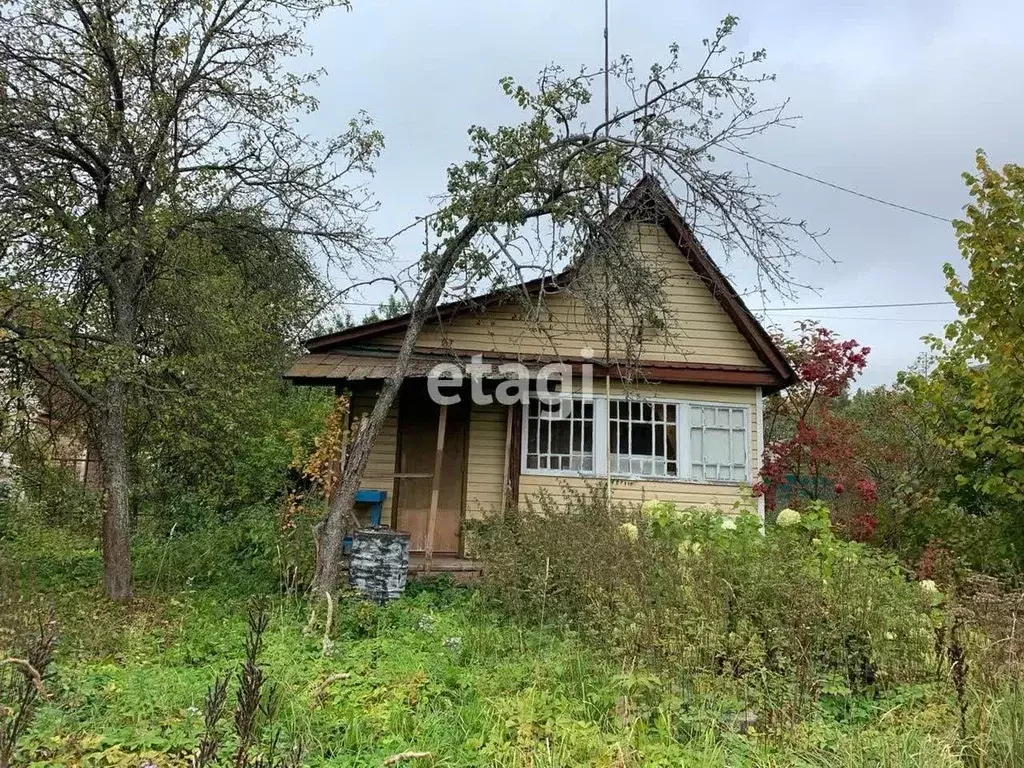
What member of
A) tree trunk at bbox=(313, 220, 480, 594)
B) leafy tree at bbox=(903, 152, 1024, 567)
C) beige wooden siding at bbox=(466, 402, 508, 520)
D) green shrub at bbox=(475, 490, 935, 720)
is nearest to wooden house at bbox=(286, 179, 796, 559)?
beige wooden siding at bbox=(466, 402, 508, 520)

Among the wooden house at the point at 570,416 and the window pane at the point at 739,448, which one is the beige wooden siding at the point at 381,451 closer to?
the wooden house at the point at 570,416

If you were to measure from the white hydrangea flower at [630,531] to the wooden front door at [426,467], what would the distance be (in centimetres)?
332

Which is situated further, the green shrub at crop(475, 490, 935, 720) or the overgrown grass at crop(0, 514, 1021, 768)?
the green shrub at crop(475, 490, 935, 720)

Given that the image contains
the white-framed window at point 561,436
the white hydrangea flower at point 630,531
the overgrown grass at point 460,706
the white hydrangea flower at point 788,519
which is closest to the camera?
the overgrown grass at point 460,706

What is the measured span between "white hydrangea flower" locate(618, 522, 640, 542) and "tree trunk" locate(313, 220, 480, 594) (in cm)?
273

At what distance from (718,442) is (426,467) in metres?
4.34

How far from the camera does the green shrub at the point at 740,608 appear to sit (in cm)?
409

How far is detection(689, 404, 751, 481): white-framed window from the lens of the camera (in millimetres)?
10289

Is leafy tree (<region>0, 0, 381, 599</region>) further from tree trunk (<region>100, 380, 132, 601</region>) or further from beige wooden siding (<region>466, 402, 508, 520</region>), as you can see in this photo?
beige wooden siding (<region>466, 402, 508, 520</region>)

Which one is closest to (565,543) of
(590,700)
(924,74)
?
(590,700)

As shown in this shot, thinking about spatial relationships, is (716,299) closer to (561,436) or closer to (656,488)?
(656,488)

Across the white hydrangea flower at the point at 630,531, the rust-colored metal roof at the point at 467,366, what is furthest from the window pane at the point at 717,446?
the white hydrangea flower at the point at 630,531

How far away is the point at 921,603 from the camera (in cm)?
528

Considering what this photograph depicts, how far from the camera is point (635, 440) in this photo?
33.9ft
